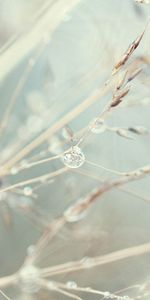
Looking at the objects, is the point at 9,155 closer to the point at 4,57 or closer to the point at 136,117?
the point at 4,57

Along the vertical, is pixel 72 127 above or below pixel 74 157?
above

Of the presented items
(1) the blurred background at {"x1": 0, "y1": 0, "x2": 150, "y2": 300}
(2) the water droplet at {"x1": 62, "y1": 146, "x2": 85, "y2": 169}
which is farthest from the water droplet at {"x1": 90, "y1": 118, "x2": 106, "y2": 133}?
(1) the blurred background at {"x1": 0, "y1": 0, "x2": 150, "y2": 300}

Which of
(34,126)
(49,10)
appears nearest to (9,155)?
(34,126)

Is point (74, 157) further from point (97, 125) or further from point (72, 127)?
point (72, 127)

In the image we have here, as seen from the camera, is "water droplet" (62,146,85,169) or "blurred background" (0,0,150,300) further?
"blurred background" (0,0,150,300)

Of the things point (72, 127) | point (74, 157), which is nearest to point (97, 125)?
point (74, 157)

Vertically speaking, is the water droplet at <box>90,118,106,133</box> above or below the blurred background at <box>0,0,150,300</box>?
below

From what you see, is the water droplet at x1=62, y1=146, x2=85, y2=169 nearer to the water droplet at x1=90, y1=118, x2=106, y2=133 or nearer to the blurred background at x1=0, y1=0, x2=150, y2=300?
the water droplet at x1=90, y1=118, x2=106, y2=133

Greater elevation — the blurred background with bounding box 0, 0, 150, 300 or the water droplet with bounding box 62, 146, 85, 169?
the blurred background with bounding box 0, 0, 150, 300

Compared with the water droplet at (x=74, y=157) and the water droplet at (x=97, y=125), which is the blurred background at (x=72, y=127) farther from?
the water droplet at (x=74, y=157)

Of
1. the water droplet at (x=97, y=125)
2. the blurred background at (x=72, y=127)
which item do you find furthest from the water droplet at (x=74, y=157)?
the blurred background at (x=72, y=127)

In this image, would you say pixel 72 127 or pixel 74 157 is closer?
pixel 74 157
